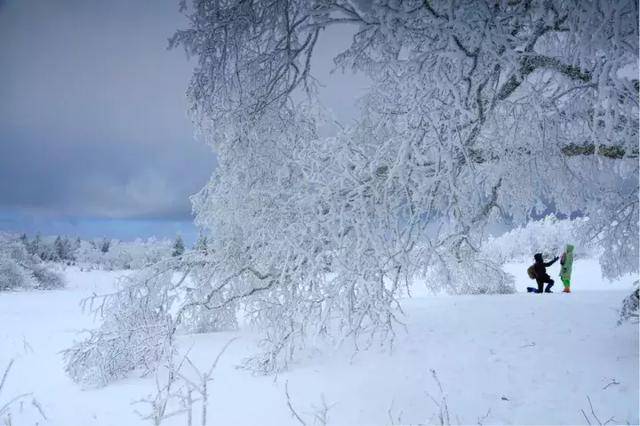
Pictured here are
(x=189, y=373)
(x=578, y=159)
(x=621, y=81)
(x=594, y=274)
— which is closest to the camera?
(x=621, y=81)

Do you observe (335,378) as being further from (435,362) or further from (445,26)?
(445,26)

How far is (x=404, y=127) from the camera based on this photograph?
4.45 meters

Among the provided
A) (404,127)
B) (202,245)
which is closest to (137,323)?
(202,245)

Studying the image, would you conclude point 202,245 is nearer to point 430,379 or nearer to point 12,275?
point 430,379

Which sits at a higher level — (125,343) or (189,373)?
(125,343)

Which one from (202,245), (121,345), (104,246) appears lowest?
(121,345)

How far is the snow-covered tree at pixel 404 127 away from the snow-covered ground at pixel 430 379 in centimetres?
97

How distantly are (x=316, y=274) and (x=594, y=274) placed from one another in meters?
21.4

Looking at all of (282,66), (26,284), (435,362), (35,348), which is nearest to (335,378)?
(435,362)

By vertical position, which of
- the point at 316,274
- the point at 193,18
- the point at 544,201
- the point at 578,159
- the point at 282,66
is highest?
the point at 193,18

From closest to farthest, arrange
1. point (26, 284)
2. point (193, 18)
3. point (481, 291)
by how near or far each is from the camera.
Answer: point (193, 18)
point (481, 291)
point (26, 284)

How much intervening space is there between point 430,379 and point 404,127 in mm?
3338

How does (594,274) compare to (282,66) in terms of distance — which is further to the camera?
(594,274)

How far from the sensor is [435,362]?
597 centimetres
